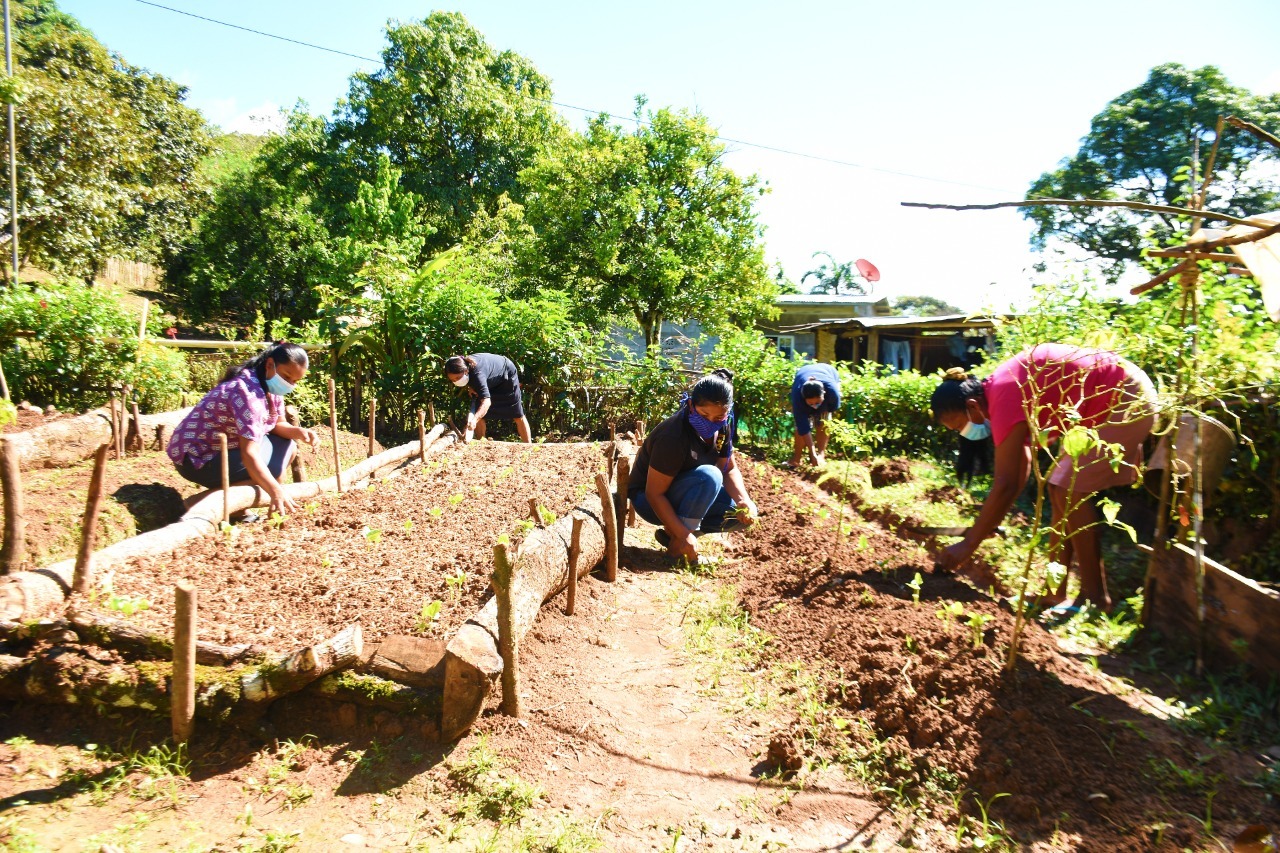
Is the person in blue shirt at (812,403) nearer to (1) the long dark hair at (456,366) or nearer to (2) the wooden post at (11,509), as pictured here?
(1) the long dark hair at (456,366)

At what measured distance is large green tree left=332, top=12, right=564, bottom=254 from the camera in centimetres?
2461

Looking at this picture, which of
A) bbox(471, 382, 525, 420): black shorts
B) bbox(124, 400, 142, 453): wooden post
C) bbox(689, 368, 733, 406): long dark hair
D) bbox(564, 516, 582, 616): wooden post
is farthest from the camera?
bbox(471, 382, 525, 420): black shorts

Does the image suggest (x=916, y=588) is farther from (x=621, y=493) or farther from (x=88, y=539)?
(x=88, y=539)

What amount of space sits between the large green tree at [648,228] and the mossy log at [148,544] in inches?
462

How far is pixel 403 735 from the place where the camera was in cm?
299

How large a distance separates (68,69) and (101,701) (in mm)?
21873

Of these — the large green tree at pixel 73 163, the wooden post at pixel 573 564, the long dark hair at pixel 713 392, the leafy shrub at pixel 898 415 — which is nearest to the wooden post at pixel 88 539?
the wooden post at pixel 573 564

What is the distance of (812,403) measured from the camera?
7.50 meters

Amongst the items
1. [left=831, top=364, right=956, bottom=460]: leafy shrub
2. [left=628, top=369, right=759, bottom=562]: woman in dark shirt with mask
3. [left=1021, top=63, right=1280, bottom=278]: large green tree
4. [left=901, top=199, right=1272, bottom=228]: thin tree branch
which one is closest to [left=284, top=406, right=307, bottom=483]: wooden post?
[left=628, top=369, right=759, bottom=562]: woman in dark shirt with mask

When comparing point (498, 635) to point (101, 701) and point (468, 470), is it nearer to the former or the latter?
point (101, 701)

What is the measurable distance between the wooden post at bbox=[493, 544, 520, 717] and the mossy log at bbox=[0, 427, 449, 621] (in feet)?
6.78

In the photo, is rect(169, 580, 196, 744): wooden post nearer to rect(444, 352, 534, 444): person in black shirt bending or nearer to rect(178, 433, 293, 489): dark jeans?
rect(178, 433, 293, 489): dark jeans

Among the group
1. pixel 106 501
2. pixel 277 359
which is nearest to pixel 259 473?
pixel 277 359

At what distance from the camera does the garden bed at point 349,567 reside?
11.5ft
